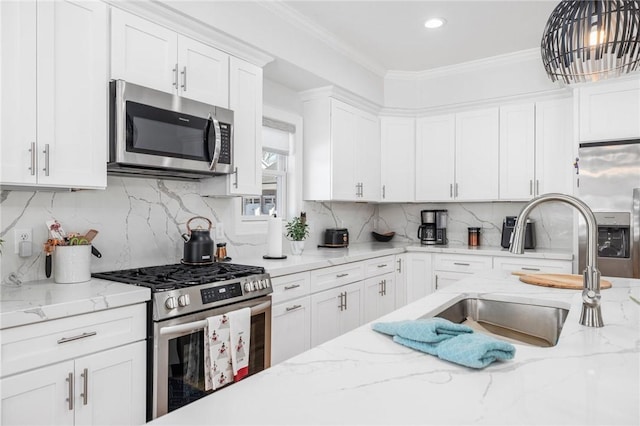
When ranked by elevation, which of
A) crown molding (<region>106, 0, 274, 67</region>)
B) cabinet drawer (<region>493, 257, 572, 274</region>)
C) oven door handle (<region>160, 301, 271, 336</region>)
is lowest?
oven door handle (<region>160, 301, 271, 336</region>)

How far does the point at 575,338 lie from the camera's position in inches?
47.8

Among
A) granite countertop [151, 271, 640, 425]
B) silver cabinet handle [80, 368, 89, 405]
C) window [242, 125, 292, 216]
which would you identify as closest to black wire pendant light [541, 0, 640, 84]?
granite countertop [151, 271, 640, 425]

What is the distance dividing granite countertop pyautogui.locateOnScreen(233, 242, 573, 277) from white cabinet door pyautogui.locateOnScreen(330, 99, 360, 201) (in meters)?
0.58

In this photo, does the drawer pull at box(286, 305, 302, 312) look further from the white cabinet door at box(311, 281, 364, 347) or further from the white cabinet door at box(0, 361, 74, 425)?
the white cabinet door at box(0, 361, 74, 425)

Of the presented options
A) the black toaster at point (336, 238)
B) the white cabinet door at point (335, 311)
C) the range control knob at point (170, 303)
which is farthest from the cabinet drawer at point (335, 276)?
the range control knob at point (170, 303)

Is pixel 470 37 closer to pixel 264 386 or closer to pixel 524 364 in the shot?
pixel 524 364

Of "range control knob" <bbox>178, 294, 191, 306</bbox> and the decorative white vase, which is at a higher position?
the decorative white vase

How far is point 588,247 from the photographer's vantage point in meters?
1.26

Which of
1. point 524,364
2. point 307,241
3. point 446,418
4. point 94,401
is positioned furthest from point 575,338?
point 307,241

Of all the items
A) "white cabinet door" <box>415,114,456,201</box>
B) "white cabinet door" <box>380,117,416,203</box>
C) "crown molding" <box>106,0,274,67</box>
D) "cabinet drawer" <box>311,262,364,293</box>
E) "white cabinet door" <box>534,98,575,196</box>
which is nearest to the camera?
"crown molding" <box>106,0,274,67</box>

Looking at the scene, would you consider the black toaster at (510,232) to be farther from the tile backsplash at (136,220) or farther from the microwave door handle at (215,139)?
the microwave door handle at (215,139)

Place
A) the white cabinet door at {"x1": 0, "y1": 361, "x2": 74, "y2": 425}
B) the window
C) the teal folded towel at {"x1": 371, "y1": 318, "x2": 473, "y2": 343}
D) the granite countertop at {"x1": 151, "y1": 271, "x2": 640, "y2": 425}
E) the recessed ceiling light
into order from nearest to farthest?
the granite countertop at {"x1": 151, "y1": 271, "x2": 640, "y2": 425} < the teal folded towel at {"x1": 371, "y1": 318, "x2": 473, "y2": 343} < the white cabinet door at {"x1": 0, "y1": 361, "x2": 74, "y2": 425} < the recessed ceiling light < the window

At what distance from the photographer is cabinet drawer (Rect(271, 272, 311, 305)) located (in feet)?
8.75

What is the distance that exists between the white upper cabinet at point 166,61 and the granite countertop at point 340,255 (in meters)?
1.12
